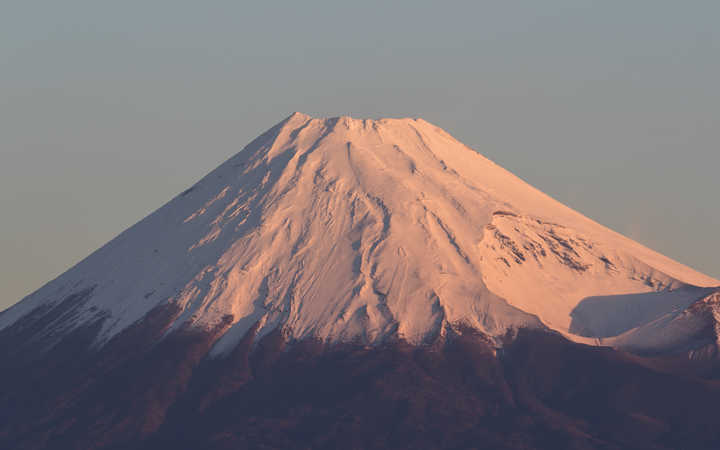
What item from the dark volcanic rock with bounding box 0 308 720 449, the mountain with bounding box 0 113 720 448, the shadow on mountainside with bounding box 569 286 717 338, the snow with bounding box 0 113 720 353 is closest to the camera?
the dark volcanic rock with bounding box 0 308 720 449

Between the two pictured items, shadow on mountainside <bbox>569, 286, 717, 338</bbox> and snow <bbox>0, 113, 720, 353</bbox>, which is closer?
snow <bbox>0, 113, 720, 353</bbox>

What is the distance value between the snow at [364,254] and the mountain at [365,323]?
331 mm

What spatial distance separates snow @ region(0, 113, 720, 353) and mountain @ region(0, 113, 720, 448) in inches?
13.0

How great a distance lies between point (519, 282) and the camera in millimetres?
167375

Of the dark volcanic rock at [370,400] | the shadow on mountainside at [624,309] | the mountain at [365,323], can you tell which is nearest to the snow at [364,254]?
the mountain at [365,323]

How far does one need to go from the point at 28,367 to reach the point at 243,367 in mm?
35500

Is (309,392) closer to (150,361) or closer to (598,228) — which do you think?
→ (150,361)

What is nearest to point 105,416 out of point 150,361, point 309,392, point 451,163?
point 150,361

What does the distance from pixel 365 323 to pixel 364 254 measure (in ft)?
46.1

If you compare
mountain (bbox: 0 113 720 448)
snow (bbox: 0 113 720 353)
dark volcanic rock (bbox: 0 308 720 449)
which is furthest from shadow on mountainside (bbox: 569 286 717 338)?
dark volcanic rock (bbox: 0 308 720 449)

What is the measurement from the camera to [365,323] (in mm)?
156500

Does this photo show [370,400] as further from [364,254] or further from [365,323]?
[364,254]

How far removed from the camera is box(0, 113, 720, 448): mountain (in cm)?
14188

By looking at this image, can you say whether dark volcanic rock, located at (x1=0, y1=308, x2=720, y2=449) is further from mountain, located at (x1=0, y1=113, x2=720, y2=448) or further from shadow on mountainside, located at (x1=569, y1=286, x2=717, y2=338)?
shadow on mountainside, located at (x1=569, y1=286, x2=717, y2=338)
